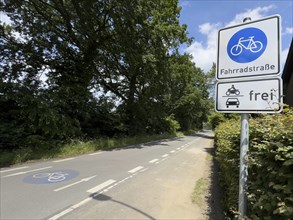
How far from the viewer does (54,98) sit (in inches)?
503

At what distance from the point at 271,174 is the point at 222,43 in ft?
4.28

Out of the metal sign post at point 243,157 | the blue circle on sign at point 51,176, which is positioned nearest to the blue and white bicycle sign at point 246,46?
the metal sign post at point 243,157

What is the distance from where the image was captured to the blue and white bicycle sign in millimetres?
2021

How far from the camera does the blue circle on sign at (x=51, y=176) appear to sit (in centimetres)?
694

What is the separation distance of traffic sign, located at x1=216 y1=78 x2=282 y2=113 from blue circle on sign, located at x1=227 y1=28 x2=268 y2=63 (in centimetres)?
23

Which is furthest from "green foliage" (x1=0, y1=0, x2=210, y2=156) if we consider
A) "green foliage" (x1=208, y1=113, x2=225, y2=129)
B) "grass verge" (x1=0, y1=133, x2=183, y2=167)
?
"green foliage" (x1=208, y1=113, x2=225, y2=129)

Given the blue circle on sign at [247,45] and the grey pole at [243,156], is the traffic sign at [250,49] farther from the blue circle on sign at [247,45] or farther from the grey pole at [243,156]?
the grey pole at [243,156]

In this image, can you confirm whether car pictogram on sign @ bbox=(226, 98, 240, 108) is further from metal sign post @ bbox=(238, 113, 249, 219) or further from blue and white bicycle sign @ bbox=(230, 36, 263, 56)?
blue and white bicycle sign @ bbox=(230, 36, 263, 56)

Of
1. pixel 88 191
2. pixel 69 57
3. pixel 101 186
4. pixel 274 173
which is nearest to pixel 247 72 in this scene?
pixel 274 173

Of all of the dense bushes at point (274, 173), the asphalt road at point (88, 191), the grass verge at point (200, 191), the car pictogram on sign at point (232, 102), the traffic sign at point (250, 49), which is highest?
the traffic sign at point (250, 49)

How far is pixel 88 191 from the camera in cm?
609

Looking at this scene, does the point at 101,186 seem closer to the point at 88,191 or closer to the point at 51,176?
the point at 88,191

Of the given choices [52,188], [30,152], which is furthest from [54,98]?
[52,188]

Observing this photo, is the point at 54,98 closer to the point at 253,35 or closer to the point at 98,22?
the point at 98,22
